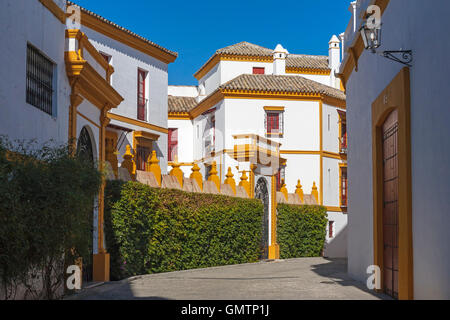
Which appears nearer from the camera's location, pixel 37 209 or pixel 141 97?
pixel 37 209

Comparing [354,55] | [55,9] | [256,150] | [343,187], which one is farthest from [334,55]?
[55,9]

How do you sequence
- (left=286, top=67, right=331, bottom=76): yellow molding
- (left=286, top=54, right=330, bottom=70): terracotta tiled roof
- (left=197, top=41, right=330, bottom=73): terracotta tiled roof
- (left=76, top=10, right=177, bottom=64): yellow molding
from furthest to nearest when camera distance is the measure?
1. (left=286, top=54, right=330, bottom=70): terracotta tiled roof
2. (left=286, top=67, right=331, bottom=76): yellow molding
3. (left=197, top=41, right=330, bottom=73): terracotta tiled roof
4. (left=76, top=10, right=177, bottom=64): yellow molding

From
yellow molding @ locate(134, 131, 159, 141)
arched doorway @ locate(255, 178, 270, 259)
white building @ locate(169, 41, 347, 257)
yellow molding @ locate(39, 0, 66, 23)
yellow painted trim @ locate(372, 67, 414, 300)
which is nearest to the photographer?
yellow painted trim @ locate(372, 67, 414, 300)

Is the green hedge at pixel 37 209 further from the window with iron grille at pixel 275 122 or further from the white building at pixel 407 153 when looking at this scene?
the window with iron grille at pixel 275 122

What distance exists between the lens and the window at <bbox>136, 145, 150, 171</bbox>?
2662cm

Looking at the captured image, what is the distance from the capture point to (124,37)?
84.2 feet

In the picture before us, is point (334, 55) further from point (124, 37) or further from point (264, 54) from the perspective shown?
point (124, 37)

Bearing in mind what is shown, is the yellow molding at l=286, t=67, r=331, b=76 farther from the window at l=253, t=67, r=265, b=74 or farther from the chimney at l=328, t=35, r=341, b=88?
the window at l=253, t=67, r=265, b=74

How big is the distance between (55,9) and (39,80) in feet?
4.72

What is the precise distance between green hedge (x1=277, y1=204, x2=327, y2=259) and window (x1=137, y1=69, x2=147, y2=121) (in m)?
7.46

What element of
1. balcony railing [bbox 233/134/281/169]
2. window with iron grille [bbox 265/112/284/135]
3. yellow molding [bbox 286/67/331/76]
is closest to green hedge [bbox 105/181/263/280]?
balcony railing [bbox 233/134/281/169]

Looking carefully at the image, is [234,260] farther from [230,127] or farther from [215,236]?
[230,127]

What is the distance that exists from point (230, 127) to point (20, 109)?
24.2m

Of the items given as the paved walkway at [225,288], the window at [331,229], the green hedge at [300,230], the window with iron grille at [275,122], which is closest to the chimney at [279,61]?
the window with iron grille at [275,122]
